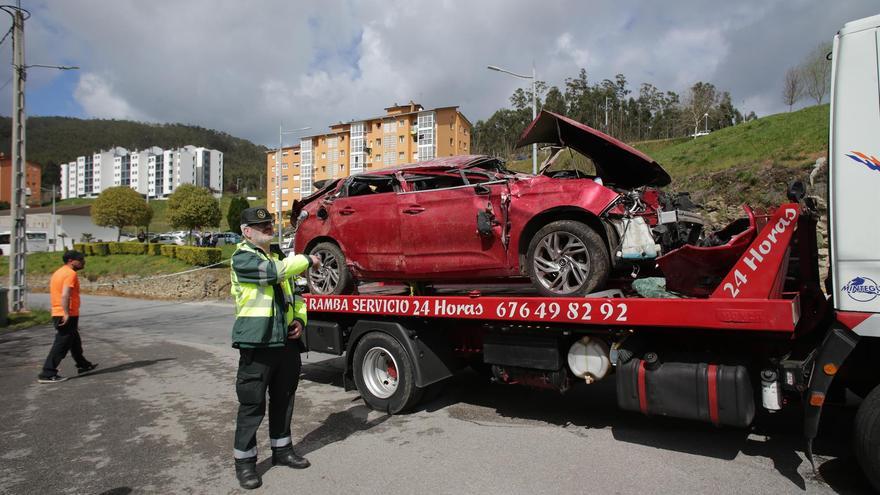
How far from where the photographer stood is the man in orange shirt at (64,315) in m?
7.15

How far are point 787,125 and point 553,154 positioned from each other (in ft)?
92.7

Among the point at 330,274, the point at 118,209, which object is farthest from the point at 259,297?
the point at 118,209

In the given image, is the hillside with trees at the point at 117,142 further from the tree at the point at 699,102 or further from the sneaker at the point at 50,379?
the sneaker at the point at 50,379

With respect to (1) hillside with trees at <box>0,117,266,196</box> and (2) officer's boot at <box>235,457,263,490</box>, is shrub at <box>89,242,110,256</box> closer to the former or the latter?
(2) officer's boot at <box>235,457,263,490</box>

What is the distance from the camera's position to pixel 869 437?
336 centimetres

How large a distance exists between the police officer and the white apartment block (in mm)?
139730

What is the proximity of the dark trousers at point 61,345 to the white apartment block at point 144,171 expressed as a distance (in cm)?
13541

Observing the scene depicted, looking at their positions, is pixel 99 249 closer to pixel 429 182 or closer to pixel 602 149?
pixel 429 182

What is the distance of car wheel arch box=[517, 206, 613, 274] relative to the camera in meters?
4.83

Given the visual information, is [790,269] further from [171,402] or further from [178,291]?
[178,291]

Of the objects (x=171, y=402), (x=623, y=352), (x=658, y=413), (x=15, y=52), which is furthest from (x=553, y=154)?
(x=15, y=52)

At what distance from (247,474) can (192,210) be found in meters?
38.1

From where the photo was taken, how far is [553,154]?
5.55 metres

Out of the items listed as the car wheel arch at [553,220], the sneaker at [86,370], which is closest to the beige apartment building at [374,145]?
the sneaker at [86,370]
